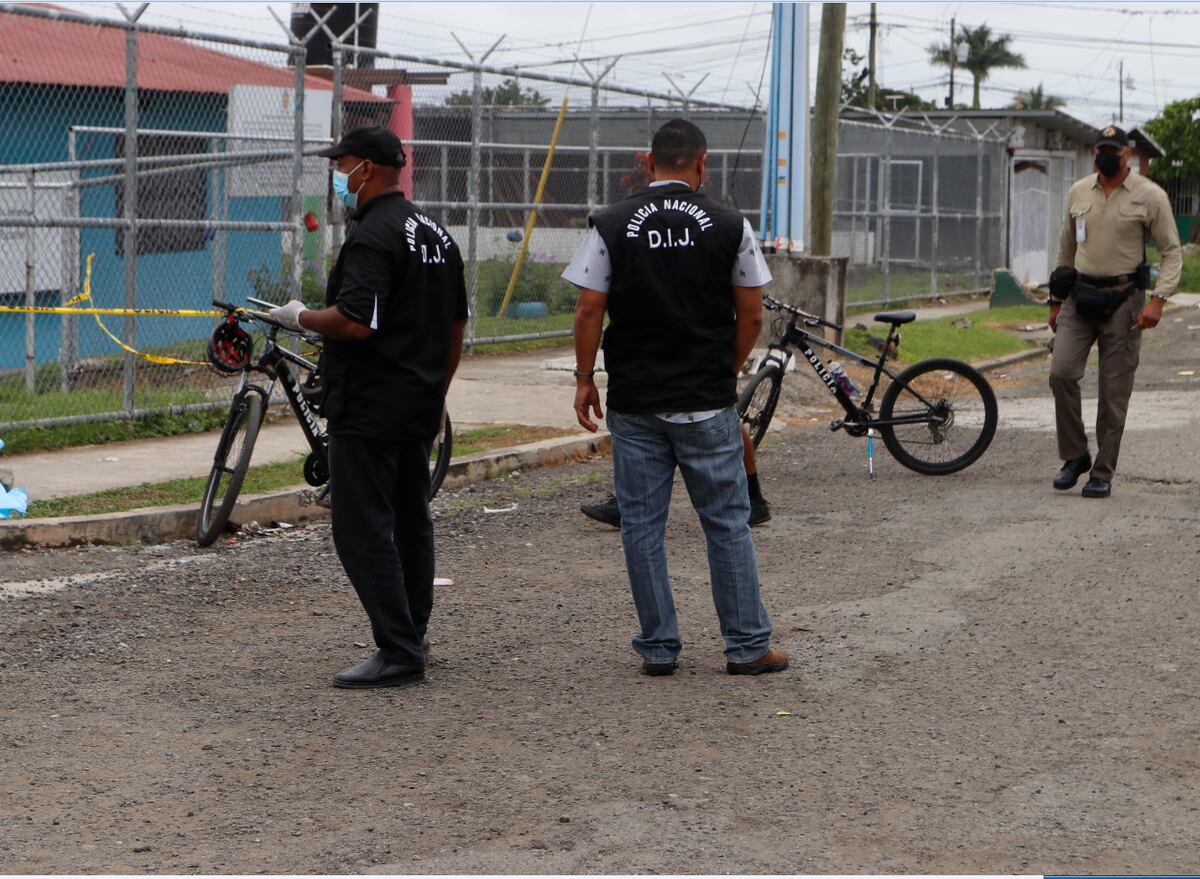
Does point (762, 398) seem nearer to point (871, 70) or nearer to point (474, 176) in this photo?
point (474, 176)

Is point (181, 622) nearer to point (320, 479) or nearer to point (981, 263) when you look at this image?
point (320, 479)

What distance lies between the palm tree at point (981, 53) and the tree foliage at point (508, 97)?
7523 centimetres

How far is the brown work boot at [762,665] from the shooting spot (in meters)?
5.77

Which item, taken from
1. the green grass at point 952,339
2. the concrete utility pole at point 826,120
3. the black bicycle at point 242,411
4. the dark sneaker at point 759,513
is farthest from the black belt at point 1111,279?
the green grass at point 952,339

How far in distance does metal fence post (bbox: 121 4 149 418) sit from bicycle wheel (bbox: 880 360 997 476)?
16.4 ft

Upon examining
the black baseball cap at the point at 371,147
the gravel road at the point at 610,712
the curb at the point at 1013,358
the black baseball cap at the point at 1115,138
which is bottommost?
the gravel road at the point at 610,712

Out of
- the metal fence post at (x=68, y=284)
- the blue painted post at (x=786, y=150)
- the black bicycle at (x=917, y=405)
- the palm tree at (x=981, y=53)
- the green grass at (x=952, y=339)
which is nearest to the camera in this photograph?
the black bicycle at (x=917, y=405)

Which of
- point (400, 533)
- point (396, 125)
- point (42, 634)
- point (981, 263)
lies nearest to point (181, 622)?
point (42, 634)

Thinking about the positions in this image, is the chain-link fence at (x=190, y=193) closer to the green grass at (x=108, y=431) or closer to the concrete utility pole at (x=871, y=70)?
the green grass at (x=108, y=431)

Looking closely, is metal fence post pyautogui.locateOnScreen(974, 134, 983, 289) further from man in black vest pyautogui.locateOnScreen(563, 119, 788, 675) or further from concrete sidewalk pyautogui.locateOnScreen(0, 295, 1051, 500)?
man in black vest pyautogui.locateOnScreen(563, 119, 788, 675)

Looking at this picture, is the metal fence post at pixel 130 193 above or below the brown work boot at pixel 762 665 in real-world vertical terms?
above

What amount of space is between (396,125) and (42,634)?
38.2 ft

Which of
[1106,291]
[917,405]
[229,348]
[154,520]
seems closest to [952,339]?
[917,405]

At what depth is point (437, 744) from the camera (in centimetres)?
503
